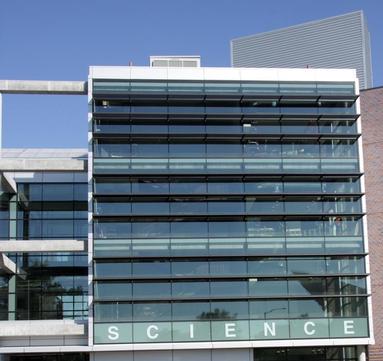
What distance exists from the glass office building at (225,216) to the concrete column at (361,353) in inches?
3.0

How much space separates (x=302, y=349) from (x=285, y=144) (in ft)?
37.5

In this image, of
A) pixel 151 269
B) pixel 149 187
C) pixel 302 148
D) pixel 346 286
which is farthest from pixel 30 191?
pixel 346 286

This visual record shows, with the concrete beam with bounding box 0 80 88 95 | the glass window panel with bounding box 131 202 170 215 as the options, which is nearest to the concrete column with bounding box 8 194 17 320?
the concrete beam with bounding box 0 80 88 95

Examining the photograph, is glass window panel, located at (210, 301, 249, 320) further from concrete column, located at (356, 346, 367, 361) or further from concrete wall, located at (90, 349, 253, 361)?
concrete column, located at (356, 346, 367, 361)

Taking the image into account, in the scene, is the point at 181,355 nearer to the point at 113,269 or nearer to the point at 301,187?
the point at 113,269

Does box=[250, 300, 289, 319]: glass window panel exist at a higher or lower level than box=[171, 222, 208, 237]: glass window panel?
lower

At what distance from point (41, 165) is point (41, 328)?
8.90 meters

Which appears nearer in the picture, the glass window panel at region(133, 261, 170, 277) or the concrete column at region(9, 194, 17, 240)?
the glass window panel at region(133, 261, 170, 277)

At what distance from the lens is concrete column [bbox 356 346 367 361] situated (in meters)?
45.9

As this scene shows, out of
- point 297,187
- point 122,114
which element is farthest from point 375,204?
point 122,114

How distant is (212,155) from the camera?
46.4 metres

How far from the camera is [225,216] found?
45.8 metres

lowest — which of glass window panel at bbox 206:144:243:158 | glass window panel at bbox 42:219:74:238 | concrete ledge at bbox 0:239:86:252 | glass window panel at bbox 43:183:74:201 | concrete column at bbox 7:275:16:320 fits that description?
concrete column at bbox 7:275:16:320

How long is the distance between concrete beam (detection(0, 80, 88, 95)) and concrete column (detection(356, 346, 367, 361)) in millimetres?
20995
